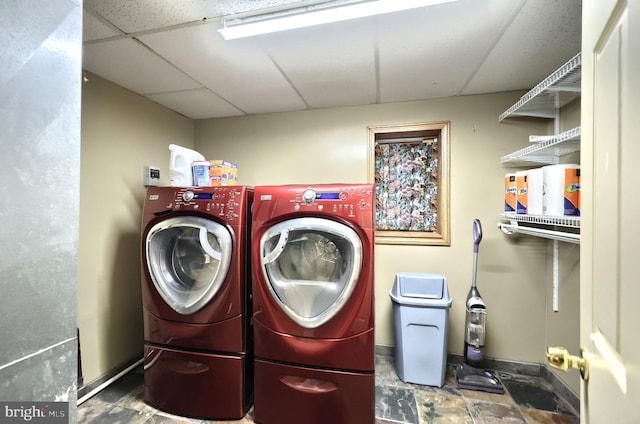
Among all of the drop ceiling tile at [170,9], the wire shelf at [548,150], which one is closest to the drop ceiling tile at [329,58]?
the drop ceiling tile at [170,9]

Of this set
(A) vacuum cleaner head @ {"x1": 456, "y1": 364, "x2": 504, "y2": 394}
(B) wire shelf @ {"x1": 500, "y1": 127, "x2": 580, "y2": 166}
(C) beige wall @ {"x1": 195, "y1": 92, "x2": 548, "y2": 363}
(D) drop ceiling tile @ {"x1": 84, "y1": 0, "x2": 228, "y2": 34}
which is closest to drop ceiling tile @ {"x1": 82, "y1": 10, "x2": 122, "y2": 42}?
(D) drop ceiling tile @ {"x1": 84, "y1": 0, "x2": 228, "y2": 34}

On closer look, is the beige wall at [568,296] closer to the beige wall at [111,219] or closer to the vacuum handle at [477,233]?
the vacuum handle at [477,233]

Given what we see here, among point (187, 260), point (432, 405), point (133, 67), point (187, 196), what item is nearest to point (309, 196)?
point (187, 196)

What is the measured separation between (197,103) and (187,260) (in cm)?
139

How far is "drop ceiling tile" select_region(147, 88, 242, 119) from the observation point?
2.17 m

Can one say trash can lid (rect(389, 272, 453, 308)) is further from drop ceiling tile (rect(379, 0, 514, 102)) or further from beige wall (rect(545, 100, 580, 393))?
drop ceiling tile (rect(379, 0, 514, 102))

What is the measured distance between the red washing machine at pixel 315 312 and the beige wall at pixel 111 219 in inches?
46.7

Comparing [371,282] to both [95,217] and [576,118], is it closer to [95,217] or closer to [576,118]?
[576,118]

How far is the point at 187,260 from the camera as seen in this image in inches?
72.4

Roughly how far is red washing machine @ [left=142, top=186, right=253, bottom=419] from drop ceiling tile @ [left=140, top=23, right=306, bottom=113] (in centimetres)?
79

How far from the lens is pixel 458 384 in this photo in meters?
1.92

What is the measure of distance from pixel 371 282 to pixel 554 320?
1.56 meters

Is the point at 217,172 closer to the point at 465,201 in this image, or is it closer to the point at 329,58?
the point at 329,58

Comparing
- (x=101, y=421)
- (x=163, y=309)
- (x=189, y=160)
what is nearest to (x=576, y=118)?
(x=189, y=160)
